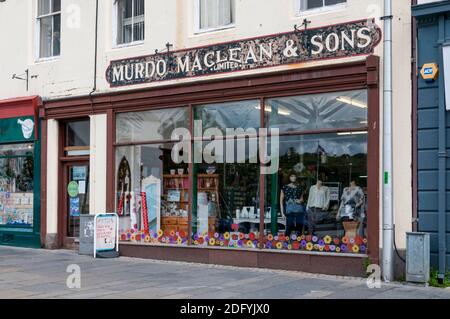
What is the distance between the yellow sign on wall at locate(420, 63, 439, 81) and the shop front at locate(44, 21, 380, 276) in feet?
2.91

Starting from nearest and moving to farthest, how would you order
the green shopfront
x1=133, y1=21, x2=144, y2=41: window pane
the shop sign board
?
the shop sign board
x1=133, y1=21, x2=144, y2=41: window pane
the green shopfront

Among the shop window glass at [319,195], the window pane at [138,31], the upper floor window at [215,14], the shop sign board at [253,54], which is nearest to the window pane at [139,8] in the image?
the window pane at [138,31]

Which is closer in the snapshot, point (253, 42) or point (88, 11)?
point (253, 42)

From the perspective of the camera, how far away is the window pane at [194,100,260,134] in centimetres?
1270

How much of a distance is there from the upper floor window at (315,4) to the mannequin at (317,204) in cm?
330

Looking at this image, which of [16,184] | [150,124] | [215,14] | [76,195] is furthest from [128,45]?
[16,184]

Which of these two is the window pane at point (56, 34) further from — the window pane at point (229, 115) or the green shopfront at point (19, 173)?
the window pane at point (229, 115)

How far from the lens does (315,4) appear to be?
39.5ft

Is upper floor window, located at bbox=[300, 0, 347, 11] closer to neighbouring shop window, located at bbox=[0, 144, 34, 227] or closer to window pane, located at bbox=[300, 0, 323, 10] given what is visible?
window pane, located at bbox=[300, 0, 323, 10]

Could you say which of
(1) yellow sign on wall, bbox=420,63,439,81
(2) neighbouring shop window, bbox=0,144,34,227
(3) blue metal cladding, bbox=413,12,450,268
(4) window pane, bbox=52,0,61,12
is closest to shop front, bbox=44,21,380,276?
(3) blue metal cladding, bbox=413,12,450,268

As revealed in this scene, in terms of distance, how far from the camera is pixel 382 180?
1091 cm

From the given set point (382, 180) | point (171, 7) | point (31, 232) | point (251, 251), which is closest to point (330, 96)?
point (382, 180)
